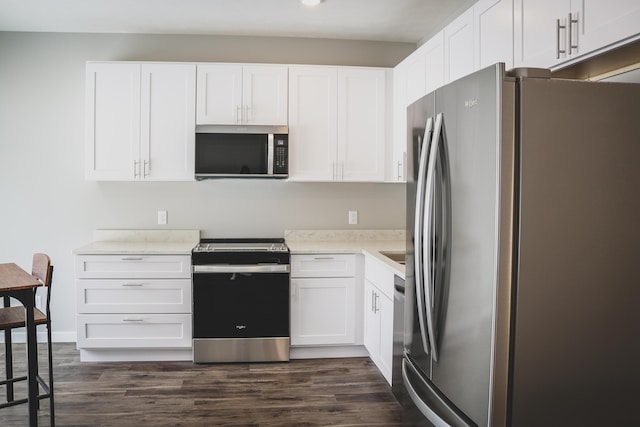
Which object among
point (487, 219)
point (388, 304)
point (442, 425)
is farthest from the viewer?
point (388, 304)

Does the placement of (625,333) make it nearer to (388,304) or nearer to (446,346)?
(446,346)

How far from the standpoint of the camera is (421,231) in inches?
72.0

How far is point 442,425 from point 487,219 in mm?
724

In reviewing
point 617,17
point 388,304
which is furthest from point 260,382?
point 617,17

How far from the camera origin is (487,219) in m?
1.47

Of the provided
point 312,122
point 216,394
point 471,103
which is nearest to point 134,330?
point 216,394

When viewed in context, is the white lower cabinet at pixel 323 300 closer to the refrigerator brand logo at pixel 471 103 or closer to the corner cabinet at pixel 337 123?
the corner cabinet at pixel 337 123

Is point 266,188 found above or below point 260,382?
above

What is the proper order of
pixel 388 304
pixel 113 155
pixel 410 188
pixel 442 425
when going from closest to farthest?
pixel 442 425, pixel 410 188, pixel 388 304, pixel 113 155

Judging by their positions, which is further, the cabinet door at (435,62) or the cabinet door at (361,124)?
the cabinet door at (361,124)

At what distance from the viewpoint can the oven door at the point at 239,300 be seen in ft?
11.7

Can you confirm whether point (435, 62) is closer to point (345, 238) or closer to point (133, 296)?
point (345, 238)

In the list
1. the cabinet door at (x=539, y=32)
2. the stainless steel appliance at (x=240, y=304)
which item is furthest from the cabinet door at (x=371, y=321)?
the cabinet door at (x=539, y=32)

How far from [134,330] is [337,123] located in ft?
7.11
